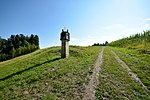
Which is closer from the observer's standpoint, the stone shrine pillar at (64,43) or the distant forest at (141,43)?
the stone shrine pillar at (64,43)

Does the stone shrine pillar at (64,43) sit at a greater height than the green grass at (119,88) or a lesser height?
greater

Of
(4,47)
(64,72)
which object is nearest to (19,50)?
(4,47)

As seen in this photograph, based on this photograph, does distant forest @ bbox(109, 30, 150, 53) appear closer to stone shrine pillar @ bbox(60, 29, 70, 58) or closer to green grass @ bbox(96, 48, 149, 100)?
stone shrine pillar @ bbox(60, 29, 70, 58)

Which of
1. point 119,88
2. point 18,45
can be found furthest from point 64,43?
point 18,45

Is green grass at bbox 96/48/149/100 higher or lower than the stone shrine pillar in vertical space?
lower

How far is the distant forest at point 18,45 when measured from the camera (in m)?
95.2

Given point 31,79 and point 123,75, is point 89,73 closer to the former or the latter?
point 123,75

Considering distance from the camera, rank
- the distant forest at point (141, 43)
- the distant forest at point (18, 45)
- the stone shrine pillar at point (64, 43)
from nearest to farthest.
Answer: the stone shrine pillar at point (64, 43) → the distant forest at point (141, 43) → the distant forest at point (18, 45)

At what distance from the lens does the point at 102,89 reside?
1102 centimetres

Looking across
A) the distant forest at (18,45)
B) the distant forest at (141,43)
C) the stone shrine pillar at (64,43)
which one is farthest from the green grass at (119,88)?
the distant forest at (18,45)

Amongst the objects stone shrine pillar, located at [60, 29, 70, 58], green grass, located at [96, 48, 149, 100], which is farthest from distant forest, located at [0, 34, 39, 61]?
green grass, located at [96, 48, 149, 100]

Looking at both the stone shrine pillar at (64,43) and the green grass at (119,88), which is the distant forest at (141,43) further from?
the green grass at (119,88)

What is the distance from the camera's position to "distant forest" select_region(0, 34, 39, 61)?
312 ft

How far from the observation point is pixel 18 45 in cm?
10444
